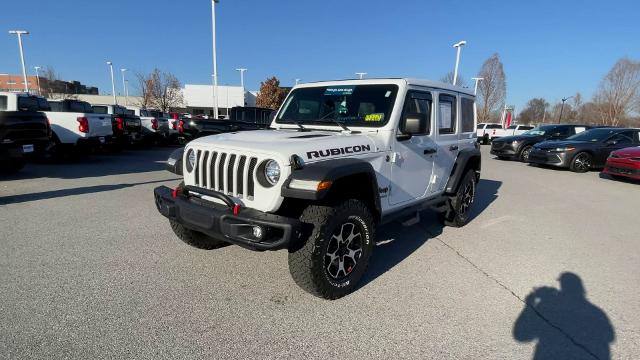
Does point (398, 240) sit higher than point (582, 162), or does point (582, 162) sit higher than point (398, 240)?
point (582, 162)

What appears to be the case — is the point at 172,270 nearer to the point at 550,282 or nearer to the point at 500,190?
the point at 550,282

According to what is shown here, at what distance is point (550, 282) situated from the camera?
3.61m

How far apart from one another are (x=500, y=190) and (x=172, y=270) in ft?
24.5

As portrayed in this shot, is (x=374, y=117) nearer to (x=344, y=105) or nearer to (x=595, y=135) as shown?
(x=344, y=105)

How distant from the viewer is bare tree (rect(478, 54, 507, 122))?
173 ft

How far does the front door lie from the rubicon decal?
50 centimetres

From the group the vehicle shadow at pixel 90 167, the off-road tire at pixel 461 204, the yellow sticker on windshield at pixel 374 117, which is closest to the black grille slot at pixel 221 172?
the yellow sticker on windshield at pixel 374 117

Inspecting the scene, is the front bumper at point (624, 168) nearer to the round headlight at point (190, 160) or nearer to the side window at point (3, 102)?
the round headlight at point (190, 160)

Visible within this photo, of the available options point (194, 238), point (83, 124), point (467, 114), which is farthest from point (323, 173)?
point (83, 124)

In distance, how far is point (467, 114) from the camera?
5434mm

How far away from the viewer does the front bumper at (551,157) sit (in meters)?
11.9

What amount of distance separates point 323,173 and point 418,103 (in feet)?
6.48

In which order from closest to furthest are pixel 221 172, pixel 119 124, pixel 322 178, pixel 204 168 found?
pixel 322 178 → pixel 221 172 → pixel 204 168 → pixel 119 124

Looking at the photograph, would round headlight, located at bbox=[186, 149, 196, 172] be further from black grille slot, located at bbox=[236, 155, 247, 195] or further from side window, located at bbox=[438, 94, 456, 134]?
side window, located at bbox=[438, 94, 456, 134]
